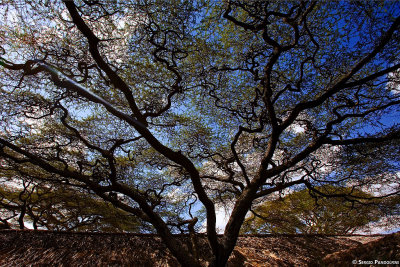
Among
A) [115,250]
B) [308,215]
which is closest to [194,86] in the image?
[115,250]

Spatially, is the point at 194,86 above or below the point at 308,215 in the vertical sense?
above

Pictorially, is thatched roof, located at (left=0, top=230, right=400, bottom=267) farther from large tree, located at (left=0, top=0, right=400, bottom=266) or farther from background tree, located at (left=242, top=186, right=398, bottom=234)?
background tree, located at (left=242, top=186, right=398, bottom=234)

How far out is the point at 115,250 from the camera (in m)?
4.16

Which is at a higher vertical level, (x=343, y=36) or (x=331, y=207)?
(x=343, y=36)

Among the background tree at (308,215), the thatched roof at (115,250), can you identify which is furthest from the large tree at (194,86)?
the background tree at (308,215)

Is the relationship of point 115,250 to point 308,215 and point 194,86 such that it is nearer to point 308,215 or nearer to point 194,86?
point 194,86

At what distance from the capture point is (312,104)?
12.8 feet

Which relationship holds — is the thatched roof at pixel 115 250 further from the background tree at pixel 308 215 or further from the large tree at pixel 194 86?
the background tree at pixel 308 215

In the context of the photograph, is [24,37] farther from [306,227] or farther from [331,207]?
[306,227]

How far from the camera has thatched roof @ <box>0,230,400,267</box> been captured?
3773 millimetres

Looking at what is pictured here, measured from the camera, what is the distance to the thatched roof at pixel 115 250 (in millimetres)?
3773

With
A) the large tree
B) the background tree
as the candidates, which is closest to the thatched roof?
the large tree

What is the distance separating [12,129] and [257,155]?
7727mm

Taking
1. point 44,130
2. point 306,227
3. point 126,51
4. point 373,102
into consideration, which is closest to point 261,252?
point 373,102
